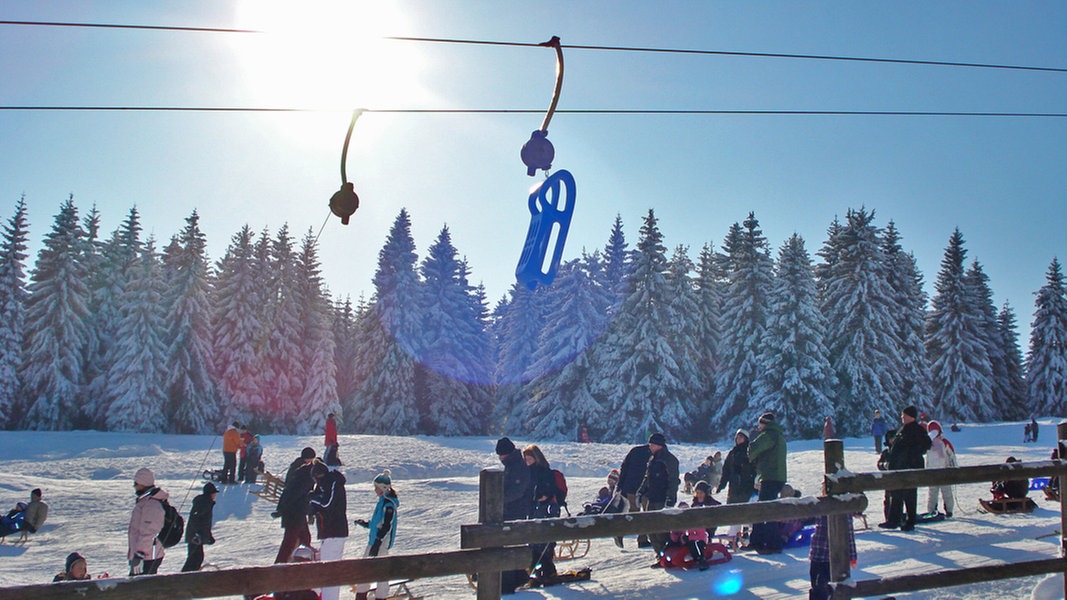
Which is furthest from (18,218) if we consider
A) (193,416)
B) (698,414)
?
(698,414)

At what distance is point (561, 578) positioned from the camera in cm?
894

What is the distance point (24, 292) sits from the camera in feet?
122

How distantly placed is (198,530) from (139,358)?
31246 millimetres

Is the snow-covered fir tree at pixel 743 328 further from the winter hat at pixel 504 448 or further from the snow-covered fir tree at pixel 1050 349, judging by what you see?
the winter hat at pixel 504 448

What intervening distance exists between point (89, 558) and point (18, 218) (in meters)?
32.3

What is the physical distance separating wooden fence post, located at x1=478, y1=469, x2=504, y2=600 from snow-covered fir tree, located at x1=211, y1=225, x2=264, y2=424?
1550 inches

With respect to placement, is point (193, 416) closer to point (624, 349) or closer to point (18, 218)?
point (18, 218)

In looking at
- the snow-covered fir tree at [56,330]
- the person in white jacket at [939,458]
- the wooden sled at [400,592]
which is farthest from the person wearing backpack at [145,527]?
the snow-covered fir tree at [56,330]

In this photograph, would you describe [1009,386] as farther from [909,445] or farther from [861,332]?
[909,445]

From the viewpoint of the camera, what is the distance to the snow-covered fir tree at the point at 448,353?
42.1 metres

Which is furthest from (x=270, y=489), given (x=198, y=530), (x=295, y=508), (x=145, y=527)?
(x=145, y=527)

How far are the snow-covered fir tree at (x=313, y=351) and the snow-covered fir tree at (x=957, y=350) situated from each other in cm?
3341

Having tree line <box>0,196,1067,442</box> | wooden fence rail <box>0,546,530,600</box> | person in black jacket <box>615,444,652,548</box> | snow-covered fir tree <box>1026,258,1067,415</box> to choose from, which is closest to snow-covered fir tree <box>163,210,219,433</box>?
tree line <box>0,196,1067,442</box>

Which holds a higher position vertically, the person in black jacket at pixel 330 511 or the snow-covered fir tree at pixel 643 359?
the snow-covered fir tree at pixel 643 359
